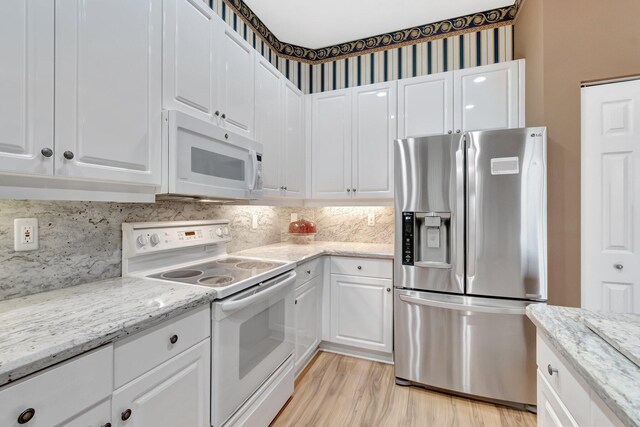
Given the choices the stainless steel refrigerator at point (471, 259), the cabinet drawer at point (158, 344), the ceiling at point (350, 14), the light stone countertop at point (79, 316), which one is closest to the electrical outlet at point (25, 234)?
the light stone countertop at point (79, 316)

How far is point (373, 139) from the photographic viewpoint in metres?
2.62

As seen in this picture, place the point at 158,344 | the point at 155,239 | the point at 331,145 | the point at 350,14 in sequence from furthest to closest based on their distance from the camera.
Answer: the point at 331,145
the point at 350,14
the point at 155,239
the point at 158,344

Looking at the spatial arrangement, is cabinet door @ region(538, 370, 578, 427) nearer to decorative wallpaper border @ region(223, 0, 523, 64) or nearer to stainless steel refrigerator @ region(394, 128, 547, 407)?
stainless steel refrigerator @ region(394, 128, 547, 407)

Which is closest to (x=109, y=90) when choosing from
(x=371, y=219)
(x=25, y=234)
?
(x=25, y=234)

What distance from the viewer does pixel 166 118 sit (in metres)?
1.34

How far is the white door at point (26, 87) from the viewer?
853 mm

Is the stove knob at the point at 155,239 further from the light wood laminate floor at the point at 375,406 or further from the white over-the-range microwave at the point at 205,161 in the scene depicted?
the light wood laminate floor at the point at 375,406

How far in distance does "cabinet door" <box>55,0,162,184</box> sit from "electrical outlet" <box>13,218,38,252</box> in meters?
0.34

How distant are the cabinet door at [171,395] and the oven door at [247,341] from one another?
2.1 inches

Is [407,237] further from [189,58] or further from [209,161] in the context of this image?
[189,58]

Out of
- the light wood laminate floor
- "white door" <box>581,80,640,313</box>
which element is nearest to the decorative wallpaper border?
"white door" <box>581,80,640,313</box>

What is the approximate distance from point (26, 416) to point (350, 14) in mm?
3040

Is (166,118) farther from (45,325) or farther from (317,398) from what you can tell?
(317,398)

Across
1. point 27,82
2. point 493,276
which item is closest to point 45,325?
point 27,82
